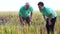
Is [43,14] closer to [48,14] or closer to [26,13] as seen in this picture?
[48,14]

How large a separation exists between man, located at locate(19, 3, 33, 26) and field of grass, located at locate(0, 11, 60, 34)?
0.17ft

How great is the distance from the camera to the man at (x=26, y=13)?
1806 millimetres

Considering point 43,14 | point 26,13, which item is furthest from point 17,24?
point 43,14

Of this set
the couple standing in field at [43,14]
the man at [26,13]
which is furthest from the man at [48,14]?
the man at [26,13]

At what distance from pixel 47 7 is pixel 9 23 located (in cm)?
58

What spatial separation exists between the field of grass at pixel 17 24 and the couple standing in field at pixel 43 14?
0.16 ft

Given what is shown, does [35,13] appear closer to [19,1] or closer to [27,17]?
[27,17]

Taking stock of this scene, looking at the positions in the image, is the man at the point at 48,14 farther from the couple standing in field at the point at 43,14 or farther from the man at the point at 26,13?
the man at the point at 26,13

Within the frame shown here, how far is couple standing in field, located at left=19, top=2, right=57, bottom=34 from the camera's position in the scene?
1.78 meters

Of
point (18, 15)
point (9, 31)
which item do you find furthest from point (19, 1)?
point (9, 31)

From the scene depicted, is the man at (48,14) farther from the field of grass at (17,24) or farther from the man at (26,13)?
the man at (26,13)

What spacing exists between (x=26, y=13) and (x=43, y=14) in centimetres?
24

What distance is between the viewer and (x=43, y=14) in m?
1.80

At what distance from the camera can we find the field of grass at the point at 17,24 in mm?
1795
